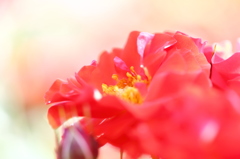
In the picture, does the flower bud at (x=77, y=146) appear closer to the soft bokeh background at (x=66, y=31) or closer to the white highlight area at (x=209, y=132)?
→ the white highlight area at (x=209, y=132)

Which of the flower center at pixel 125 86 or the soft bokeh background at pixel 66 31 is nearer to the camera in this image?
the flower center at pixel 125 86

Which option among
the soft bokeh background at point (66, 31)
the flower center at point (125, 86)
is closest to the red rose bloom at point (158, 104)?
the flower center at point (125, 86)

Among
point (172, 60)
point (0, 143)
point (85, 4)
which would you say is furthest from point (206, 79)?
point (85, 4)

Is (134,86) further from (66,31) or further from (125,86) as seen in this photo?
(66,31)

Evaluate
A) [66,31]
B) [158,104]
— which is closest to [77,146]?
[158,104]

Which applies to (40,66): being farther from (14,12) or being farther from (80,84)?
(80,84)

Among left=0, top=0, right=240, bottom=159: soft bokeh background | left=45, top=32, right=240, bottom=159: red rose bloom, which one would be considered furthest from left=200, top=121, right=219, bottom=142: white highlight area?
left=0, top=0, right=240, bottom=159: soft bokeh background
